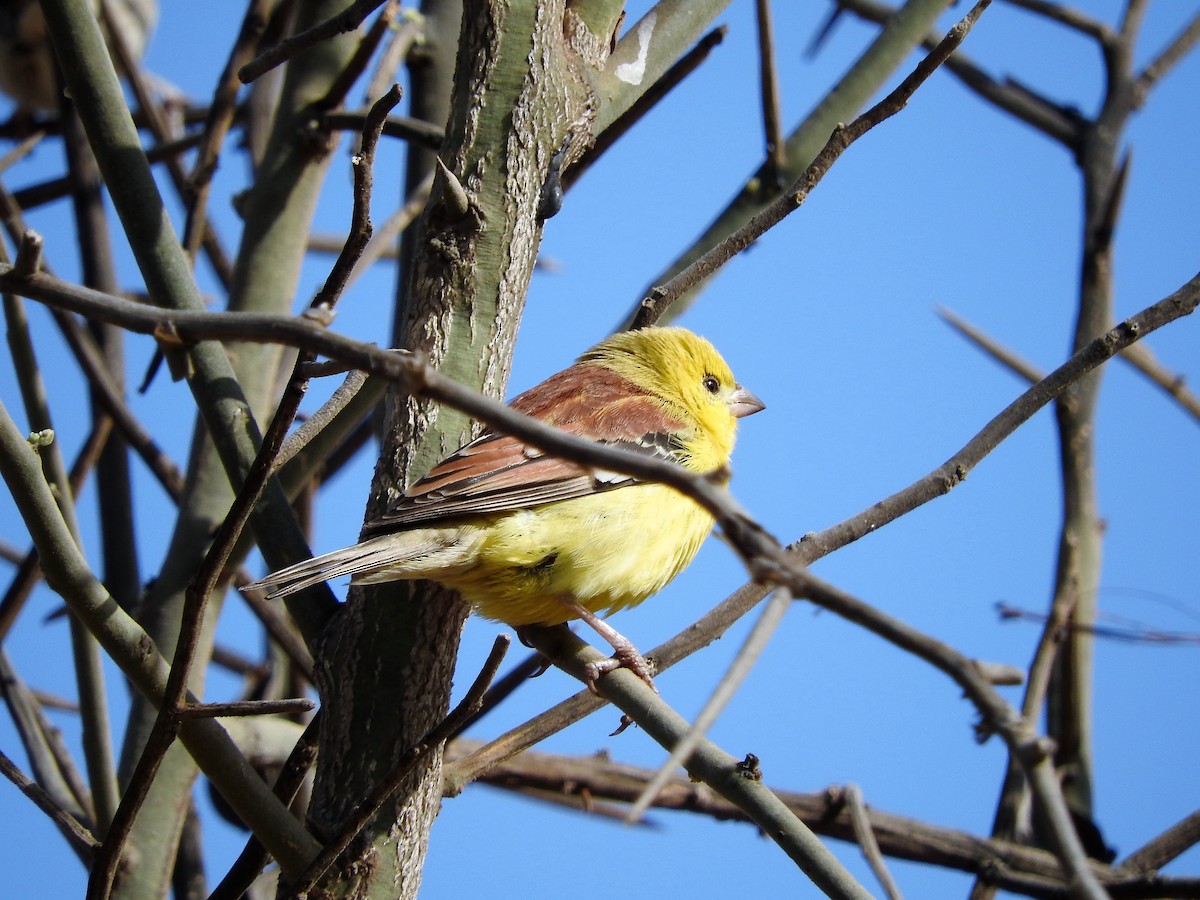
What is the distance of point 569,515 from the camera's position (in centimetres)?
403

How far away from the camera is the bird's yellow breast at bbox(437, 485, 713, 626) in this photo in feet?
12.4

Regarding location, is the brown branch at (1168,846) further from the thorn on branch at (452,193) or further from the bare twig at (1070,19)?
the bare twig at (1070,19)

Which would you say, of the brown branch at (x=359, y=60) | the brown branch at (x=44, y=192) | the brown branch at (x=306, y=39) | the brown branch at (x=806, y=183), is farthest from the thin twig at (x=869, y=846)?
the brown branch at (x=44, y=192)

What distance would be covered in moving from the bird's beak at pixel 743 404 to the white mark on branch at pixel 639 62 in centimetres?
188

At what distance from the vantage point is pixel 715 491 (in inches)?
54.8

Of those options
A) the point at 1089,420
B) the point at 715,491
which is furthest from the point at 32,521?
the point at 1089,420

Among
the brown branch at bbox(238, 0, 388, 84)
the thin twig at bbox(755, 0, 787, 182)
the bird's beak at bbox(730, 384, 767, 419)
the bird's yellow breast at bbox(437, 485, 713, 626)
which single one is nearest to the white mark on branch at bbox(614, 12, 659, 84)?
the thin twig at bbox(755, 0, 787, 182)

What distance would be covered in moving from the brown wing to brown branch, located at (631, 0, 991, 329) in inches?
21.9

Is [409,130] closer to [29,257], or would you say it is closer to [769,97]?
[769,97]

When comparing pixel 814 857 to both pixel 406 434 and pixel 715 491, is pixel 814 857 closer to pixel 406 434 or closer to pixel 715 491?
pixel 715 491

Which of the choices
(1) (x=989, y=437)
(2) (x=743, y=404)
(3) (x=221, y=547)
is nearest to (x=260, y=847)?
(3) (x=221, y=547)

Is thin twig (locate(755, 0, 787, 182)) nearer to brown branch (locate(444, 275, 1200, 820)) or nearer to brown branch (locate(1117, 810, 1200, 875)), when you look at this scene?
brown branch (locate(444, 275, 1200, 820))

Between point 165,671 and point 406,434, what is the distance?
939 millimetres

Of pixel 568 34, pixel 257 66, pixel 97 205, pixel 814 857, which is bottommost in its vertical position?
pixel 814 857
